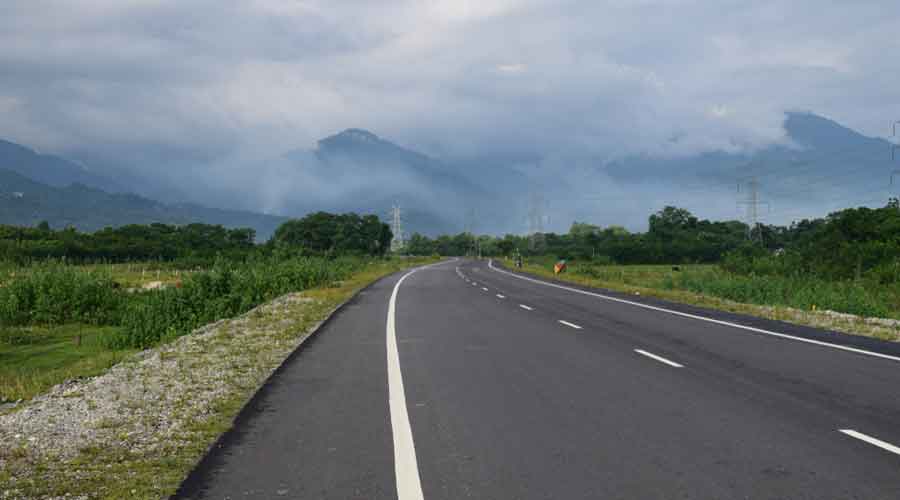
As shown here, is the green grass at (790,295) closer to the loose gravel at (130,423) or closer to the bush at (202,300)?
the bush at (202,300)

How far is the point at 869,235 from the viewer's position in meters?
69.6

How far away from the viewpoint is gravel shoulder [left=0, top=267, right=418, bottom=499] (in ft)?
18.2

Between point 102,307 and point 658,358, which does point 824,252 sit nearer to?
point 102,307

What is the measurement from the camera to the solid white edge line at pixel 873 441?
6164 millimetres

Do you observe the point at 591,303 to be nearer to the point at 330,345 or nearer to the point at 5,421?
the point at 330,345

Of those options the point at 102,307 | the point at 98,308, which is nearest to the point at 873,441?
the point at 98,308

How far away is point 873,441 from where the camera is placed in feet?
21.2

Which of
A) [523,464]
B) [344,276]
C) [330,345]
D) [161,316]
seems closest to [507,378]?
[523,464]

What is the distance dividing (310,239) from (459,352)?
162255mm

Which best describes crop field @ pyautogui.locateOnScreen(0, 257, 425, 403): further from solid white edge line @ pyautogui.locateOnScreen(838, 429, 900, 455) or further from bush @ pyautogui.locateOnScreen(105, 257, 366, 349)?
solid white edge line @ pyautogui.locateOnScreen(838, 429, 900, 455)

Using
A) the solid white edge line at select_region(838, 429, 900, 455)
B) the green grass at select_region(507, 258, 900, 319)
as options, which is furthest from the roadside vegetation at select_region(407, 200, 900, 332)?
the solid white edge line at select_region(838, 429, 900, 455)

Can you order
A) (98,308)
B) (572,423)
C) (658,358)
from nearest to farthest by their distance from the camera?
(572,423) < (658,358) < (98,308)

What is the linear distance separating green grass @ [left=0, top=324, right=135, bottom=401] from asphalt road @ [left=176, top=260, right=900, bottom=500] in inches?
309

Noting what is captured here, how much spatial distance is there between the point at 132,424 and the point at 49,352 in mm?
20471
